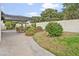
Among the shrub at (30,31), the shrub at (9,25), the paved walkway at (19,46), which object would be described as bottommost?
the paved walkway at (19,46)

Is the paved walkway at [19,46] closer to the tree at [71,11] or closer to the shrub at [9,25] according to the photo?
the shrub at [9,25]

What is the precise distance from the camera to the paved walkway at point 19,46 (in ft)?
4.94

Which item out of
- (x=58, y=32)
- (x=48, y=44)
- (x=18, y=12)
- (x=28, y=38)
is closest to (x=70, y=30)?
(x=58, y=32)

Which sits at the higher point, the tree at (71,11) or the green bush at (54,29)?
the tree at (71,11)

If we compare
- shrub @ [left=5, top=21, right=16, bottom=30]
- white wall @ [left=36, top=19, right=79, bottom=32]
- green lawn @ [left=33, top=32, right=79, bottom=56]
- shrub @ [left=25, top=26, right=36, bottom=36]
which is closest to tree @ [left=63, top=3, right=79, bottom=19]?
white wall @ [left=36, top=19, right=79, bottom=32]

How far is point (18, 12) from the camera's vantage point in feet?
5.05

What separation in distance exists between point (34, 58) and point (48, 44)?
171 millimetres

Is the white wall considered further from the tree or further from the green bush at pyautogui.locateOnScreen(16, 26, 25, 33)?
the green bush at pyautogui.locateOnScreen(16, 26, 25, 33)

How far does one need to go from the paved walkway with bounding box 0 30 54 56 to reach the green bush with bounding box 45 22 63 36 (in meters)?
0.16

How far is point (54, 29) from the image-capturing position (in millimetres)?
1513

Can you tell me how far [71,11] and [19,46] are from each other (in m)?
0.55

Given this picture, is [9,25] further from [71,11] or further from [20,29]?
[71,11]

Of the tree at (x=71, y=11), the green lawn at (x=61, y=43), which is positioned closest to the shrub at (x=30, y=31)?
the green lawn at (x=61, y=43)

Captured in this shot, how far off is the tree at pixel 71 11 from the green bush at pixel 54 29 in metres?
0.11
